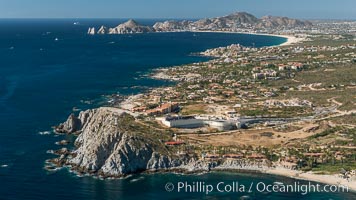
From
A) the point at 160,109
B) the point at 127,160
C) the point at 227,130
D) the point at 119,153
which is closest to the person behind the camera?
the point at 127,160

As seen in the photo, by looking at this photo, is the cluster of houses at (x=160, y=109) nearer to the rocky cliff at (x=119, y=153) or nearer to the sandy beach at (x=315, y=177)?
the rocky cliff at (x=119, y=153)

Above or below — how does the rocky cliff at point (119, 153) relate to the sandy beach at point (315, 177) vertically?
above

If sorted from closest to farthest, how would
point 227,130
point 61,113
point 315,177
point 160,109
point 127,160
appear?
1. point 315,177
2. point 127,160
3. point 227,130
4. point 160,109
5. point 61,113

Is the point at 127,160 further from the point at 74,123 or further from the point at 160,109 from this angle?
the point at 160,109

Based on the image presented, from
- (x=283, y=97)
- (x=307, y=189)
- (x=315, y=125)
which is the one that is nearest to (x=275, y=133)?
(x=315, y=125)

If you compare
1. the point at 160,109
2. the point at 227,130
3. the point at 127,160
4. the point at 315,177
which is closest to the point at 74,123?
the point at 160,109

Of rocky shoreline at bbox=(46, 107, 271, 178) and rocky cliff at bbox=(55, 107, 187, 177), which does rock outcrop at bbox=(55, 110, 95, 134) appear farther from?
rocky shoreline at bbox=(46, 107, 271, 178)

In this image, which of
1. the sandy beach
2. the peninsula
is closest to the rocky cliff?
the peninsula

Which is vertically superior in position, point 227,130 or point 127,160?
point 227,130

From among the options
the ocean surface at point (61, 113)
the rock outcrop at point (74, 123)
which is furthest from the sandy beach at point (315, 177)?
the rock outcrop at point (74, 123)

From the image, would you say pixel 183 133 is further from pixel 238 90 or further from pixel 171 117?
pixel 238 90

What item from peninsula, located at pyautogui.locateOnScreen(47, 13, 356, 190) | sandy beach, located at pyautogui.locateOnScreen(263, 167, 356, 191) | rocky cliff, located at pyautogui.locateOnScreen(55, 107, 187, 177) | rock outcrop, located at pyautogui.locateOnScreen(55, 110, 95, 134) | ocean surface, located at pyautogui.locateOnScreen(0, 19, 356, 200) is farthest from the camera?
rock outcrop, located at pyautogui.locateOnScreen(55, 110, 95, 134)
